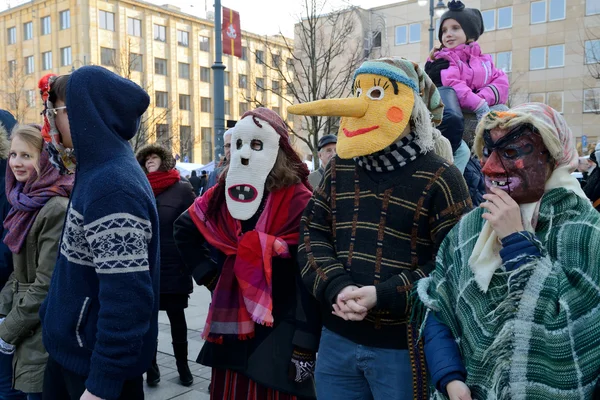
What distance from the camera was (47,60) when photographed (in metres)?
41.8

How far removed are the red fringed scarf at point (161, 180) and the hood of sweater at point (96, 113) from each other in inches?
98.1

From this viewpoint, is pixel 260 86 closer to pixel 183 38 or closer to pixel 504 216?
pixel 504 216

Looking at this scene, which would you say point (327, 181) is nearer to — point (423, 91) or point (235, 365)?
point (423, 91)

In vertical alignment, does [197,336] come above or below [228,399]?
below

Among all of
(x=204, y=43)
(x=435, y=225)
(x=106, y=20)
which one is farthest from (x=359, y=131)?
(x=204, y=43)

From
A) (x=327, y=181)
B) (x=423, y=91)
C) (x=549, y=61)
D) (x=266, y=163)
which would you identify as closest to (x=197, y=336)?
(x=266, y=163)

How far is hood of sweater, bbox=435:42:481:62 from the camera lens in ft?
13.3

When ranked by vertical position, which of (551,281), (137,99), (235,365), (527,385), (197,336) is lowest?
(197,336)

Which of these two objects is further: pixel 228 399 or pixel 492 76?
pixel 492 76

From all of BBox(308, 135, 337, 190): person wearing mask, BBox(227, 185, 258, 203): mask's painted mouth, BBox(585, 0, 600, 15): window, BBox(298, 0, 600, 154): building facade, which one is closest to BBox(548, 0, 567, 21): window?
BBox(298, 0, 600, 154): building facade

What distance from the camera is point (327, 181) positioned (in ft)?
8.52

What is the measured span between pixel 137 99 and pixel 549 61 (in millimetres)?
34687

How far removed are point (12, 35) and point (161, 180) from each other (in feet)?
154

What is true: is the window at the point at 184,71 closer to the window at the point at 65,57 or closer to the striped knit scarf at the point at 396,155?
the window at the point at 65,57
